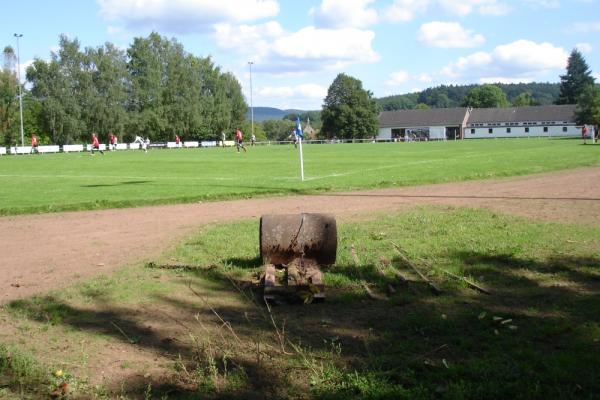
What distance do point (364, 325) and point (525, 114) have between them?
13990cm

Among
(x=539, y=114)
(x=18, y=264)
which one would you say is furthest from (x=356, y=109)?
(x=18, y=264)

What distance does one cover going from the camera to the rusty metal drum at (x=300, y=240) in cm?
729

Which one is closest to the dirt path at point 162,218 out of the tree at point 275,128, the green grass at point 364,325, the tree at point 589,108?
the green grass at point 364,325

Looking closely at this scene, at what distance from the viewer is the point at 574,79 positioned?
136m

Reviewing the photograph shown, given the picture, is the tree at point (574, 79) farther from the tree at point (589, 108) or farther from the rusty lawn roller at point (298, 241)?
the rusty lawn roller at point (298, 241)

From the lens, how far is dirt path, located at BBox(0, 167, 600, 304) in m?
8.20

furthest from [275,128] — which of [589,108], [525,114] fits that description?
[589,108]

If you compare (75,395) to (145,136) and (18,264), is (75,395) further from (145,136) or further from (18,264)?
(145,136)

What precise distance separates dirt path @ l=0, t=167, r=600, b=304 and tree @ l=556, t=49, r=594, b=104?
131 metres

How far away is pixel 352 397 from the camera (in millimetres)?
4039

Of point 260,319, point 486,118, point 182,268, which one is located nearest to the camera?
point 260,319

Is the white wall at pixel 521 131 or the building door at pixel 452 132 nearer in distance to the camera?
the white wall at pixel 521 131

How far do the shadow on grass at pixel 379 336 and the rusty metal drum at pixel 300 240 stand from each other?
376 mm

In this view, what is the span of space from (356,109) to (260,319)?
395 ft
